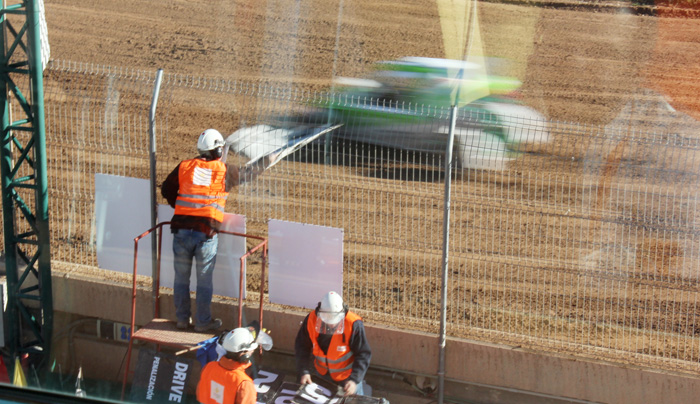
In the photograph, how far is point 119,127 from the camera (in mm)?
8031

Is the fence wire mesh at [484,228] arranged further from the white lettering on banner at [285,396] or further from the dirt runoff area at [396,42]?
the dirt runoff area at [396,42]

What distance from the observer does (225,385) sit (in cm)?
551

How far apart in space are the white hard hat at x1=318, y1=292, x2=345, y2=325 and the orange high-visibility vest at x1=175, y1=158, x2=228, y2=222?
1381mm

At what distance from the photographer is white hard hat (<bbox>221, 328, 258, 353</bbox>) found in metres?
5.57

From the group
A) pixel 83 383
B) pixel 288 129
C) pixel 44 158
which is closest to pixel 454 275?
pixel 288 129

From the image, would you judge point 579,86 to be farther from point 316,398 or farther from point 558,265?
point 316,398

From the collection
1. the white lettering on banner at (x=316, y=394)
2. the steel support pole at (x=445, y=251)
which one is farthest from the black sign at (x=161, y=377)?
the steel support pole at (x=445, y=251)

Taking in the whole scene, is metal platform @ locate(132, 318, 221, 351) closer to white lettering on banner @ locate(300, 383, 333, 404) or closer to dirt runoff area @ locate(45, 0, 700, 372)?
white lettering on banner @ locate(300, 383, 333, 404)

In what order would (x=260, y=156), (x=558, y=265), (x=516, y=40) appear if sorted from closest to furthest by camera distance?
(x=558, y=265)
(x=260, y=156)
(x=516, y=40)

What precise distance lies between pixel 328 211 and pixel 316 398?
200 cm

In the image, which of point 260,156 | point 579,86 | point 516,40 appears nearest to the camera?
point 260,156

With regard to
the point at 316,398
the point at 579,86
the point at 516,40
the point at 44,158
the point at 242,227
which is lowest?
the point at 316,398

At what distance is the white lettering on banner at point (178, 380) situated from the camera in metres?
6.84

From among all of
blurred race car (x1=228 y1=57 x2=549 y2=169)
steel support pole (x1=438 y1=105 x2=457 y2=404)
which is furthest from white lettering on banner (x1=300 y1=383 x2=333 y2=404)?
blurred race car (x1=228 y1=57 x2=549 y2=169)
